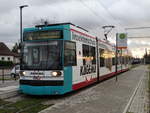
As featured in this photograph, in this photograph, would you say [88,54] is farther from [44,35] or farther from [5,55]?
[5,55]

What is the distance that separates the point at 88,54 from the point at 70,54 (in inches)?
117

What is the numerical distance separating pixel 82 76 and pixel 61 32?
10.6ft

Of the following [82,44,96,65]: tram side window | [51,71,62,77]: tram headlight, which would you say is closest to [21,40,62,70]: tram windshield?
[51,71,62,77]: tram headlight

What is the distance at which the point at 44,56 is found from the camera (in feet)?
32.6

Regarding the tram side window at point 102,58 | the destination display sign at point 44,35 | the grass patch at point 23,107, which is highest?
the destination display sign at point 44,35

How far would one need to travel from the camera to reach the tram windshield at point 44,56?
978 centimetres

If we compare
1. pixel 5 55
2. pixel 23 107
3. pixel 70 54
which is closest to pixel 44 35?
pixel 70 54

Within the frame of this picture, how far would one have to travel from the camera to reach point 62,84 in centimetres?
970

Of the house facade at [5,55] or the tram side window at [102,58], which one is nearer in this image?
the tram side window at [102,58]

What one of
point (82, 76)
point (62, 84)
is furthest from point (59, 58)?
point (82, 76)

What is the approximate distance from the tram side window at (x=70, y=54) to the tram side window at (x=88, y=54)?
1.54m

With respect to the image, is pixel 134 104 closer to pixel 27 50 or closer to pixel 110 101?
pixel 110 101

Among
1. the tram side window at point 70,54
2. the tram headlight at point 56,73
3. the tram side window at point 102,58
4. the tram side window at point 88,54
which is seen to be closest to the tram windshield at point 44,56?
the tram headlight at point 56,73

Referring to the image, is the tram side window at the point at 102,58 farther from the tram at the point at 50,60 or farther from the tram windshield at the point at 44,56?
the tram windshield at the point at 44,56
